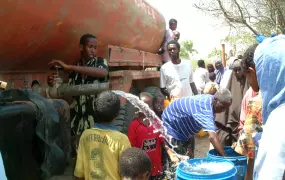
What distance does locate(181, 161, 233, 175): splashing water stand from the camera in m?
2.35

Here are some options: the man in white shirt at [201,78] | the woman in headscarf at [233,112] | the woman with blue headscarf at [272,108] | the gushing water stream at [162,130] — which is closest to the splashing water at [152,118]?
the gushing water stream at [162,130]

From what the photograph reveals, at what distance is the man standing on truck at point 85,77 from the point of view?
3.04 metres

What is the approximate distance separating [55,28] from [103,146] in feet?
4.77

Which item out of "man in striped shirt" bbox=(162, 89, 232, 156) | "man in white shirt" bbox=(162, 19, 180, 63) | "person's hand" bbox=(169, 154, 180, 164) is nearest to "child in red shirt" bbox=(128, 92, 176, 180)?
"person's hand" bbox=(169, 154, 180, 164)

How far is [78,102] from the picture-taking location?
3.15 metres

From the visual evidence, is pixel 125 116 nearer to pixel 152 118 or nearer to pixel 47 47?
pixel 152 118

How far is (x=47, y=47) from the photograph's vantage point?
3299 mm


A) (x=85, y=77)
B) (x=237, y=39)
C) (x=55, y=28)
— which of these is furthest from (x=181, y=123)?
(x=237, y=39)

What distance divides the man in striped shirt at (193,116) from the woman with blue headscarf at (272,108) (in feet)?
4.58

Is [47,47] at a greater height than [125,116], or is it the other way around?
[47,47]

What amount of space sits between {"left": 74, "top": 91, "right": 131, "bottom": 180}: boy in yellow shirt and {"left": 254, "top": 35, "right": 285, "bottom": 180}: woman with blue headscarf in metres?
1.02

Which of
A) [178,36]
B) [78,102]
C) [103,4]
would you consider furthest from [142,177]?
[178,36]

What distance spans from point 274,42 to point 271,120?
0.34 m

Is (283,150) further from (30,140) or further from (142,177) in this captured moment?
(30,140)
